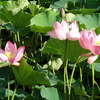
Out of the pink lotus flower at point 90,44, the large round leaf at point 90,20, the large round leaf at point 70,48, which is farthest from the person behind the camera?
the large round leaf at point 90,20

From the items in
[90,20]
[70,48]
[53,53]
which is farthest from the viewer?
[90,20]

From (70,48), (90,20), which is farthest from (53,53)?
(90,20)

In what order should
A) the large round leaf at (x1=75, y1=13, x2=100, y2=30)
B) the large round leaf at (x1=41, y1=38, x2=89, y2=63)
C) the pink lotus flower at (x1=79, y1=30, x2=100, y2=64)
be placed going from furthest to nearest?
the large round leaf at (x1=75, y1=13, x2=100, y2=30), the large round leaf at (x1=41, y1=38, x2=89, y2=63), the pink lotus flower at (x1=79, y1=30, x2=100, y2=64)

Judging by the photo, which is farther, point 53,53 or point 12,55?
point 53,53

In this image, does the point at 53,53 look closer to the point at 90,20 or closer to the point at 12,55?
the point at 12,55

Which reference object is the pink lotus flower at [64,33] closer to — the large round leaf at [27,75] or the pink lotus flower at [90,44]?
the pink lotus flower at [90,44]

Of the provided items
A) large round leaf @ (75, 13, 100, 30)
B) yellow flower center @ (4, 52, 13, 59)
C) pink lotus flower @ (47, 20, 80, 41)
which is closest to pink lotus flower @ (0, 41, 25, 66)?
yellow flower center @ (4, 52, 13, 59)

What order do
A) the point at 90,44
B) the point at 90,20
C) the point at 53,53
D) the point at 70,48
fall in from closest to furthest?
the point at 90,44 → the point at 70,48 → the point at 53,53 → the point at 90,20

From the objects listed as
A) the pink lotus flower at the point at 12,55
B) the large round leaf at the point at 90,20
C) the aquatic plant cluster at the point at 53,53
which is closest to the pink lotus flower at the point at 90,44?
the aquatic plant cluster at the point at 53,53

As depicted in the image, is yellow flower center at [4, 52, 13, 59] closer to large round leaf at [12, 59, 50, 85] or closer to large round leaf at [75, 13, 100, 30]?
large round leaf at [12, 59, 50, 85]

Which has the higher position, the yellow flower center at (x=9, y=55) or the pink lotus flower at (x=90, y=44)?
the pink lotus flower at (x=90, y=44)

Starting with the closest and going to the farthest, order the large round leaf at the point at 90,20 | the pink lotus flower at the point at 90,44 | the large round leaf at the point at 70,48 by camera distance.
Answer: the pink lotus flower at the point at 90,44
the large round leaf at the point at 70,48
the large round leaf at the point at 90,20

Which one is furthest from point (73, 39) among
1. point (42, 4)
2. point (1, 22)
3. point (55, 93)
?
point (42, 4)

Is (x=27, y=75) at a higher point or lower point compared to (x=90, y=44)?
lower
